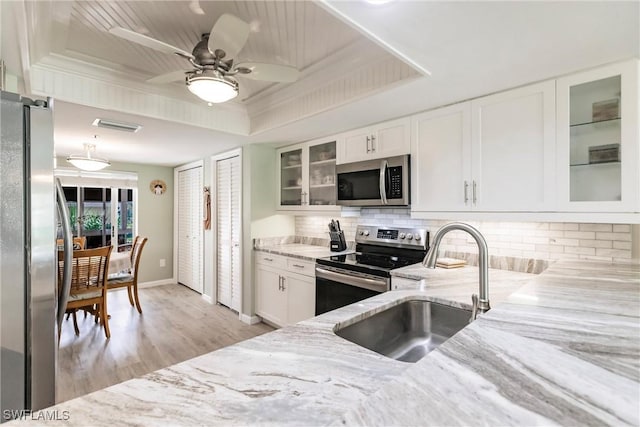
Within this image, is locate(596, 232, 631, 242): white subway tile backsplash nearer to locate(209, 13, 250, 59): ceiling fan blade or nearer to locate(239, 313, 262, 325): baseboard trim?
locate(209, 13, 250, 59): ceiling fan blade

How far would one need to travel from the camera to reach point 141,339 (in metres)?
3.21

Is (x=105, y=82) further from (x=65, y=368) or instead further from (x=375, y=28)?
(x=65, y=368)

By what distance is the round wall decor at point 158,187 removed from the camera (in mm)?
5447

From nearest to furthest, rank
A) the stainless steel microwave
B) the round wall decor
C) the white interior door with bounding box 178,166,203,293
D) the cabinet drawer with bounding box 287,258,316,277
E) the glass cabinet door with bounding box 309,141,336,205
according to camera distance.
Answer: the stainless steel microwave → the cabinet drawer with bounding box 287,258,316,277 → the glass cabinet door with bounding box 309,141,336,205 → the white interior door with bounding box 178,166,203,293 → the round wall decor

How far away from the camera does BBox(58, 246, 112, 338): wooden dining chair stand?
9.96 feet

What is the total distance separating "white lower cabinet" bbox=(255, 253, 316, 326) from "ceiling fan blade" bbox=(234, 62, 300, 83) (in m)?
1.71

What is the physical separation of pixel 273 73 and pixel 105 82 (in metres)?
1.44

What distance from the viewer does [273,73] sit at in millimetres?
1887

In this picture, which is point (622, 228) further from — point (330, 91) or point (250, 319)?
point (250, 319)

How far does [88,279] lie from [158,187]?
2.68m

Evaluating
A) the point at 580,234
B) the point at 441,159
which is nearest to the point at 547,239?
the point at 580,234

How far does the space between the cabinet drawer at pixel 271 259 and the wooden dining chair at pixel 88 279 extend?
60.7 inches

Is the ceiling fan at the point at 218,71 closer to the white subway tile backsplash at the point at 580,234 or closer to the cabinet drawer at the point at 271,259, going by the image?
the cabinet drawer at the point at 271,259

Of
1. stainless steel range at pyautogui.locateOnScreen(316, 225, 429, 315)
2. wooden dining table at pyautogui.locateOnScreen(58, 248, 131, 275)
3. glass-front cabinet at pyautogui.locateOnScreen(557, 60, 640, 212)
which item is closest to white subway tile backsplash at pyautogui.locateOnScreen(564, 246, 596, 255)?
glass-front cabinet at pyautogui.locateOnScreen(557, 60, 640, 212)
